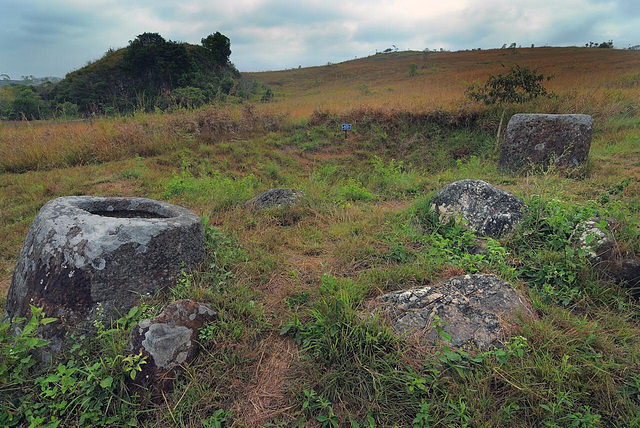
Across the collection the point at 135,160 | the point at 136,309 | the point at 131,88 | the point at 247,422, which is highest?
the point at 131,88

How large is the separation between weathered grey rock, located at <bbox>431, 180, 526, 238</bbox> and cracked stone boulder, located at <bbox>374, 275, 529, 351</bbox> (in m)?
1.10

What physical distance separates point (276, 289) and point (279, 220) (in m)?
1.62

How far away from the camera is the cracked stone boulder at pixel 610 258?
100 inches

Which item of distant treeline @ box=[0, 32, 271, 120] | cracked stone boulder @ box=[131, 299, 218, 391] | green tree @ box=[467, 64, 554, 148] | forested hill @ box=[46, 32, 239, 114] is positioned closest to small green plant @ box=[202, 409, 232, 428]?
cracked stone boulder @ box=[131, 299, 218, 391]

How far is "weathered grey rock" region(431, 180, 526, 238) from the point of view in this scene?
11.2 ft

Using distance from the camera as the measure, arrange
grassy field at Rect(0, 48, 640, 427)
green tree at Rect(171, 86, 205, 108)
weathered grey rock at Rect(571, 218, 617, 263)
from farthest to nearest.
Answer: green tree at Rect(171, 86, 205, 108) < weathered grey rock at Rect(571, 218, 617, 263) < grassy field at Rect(0, 48, 640, 427)

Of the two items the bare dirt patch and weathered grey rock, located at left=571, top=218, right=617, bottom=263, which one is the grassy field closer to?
the bare dirt patch

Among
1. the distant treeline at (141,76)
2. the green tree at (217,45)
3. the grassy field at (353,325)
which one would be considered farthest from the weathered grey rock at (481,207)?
the green tree at (217,45)

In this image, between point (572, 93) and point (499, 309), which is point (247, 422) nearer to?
point (499, 309)

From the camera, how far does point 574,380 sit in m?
1.76

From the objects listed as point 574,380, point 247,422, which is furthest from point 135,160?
point 574,380

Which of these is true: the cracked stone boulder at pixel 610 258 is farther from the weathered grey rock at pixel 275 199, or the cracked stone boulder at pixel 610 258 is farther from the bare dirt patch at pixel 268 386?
the weathered grey rock at pixel 275 199

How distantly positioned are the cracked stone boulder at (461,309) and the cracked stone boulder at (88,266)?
174 centimetres

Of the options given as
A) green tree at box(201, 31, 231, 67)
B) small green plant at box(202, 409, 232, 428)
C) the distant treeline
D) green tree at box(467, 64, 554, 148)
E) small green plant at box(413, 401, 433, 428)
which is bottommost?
small green plant at box(202, 409, 232, 428)
